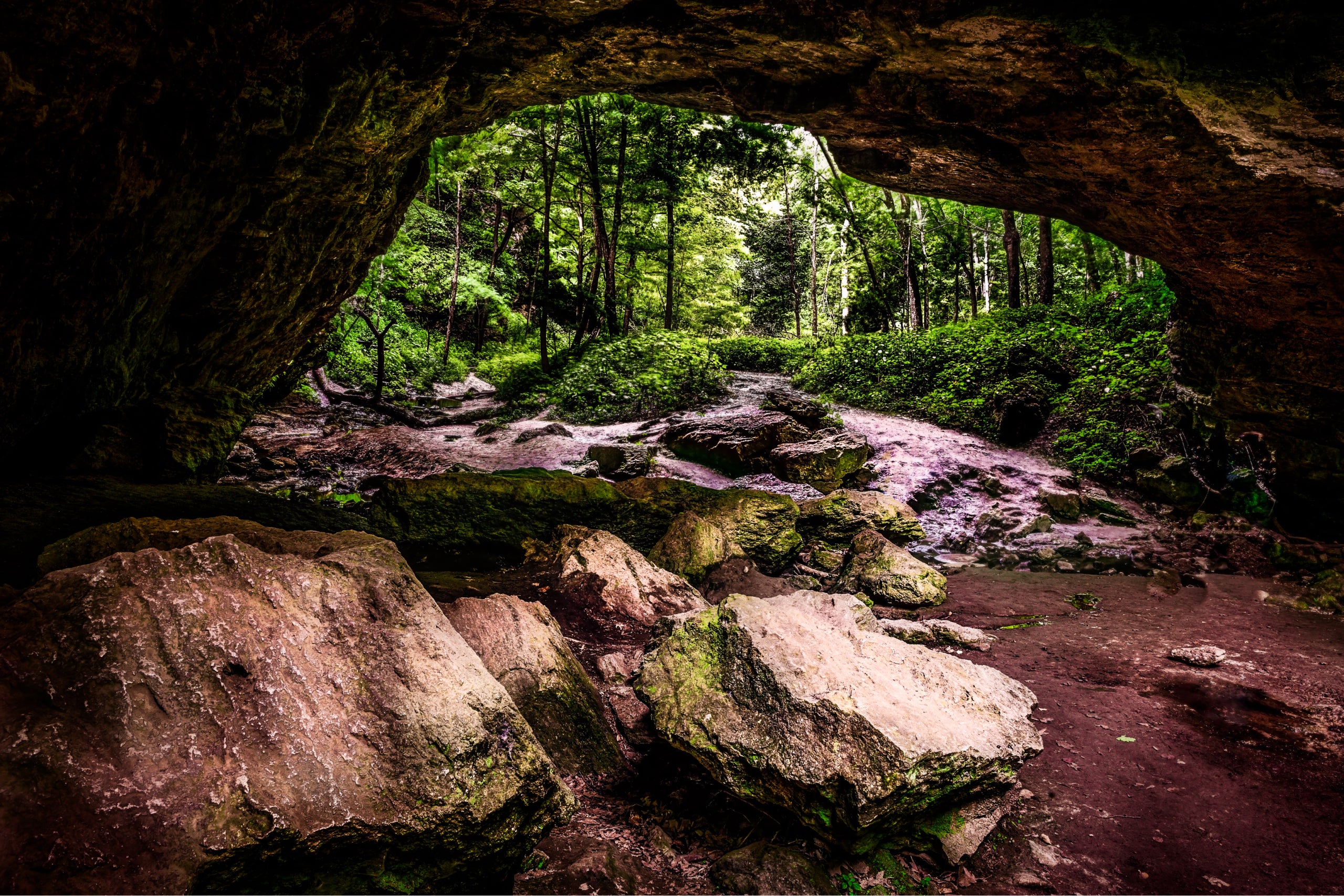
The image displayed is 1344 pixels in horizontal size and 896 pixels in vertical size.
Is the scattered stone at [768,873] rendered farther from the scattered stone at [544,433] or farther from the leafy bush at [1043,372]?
the scattered stone at [544,433]

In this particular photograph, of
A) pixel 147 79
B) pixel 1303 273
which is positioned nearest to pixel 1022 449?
pixel 1303 273

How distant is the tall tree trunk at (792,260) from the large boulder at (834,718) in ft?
72.8

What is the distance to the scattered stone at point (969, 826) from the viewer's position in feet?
8.47

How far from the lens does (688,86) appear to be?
589 centimetres

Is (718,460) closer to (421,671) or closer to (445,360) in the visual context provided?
(421,671)

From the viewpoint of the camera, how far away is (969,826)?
267 centimetres

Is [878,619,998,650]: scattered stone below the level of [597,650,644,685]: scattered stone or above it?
below

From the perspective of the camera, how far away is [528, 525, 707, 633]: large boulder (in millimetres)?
4820

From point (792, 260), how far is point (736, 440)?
65.1 ft

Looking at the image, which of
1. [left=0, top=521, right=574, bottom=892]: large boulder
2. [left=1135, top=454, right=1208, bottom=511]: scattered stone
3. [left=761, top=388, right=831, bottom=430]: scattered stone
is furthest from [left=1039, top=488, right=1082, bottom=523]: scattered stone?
[left=0, top=521, right=574, bottom=892]: large boulder

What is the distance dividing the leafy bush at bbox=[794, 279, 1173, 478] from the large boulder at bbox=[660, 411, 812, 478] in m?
5.18

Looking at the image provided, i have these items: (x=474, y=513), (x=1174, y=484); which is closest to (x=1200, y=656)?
(x=1174, y=484)

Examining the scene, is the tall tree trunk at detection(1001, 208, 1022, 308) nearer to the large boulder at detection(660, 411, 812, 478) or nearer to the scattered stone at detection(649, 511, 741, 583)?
the large boulder at detection(660, 411, 812, 478)

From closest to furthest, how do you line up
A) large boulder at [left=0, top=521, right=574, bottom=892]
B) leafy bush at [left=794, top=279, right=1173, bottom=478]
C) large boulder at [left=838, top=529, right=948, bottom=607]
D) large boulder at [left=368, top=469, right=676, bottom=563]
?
large boulder at [left=0, top=521, right=574, bottom=892], large boulder at [left=368, top=469, right=676, bottom=563], large boulder at [left=838, top=529, right=948, bottom=607], leafy bush at [left=794, top=279, right=1173, bottom=478]
